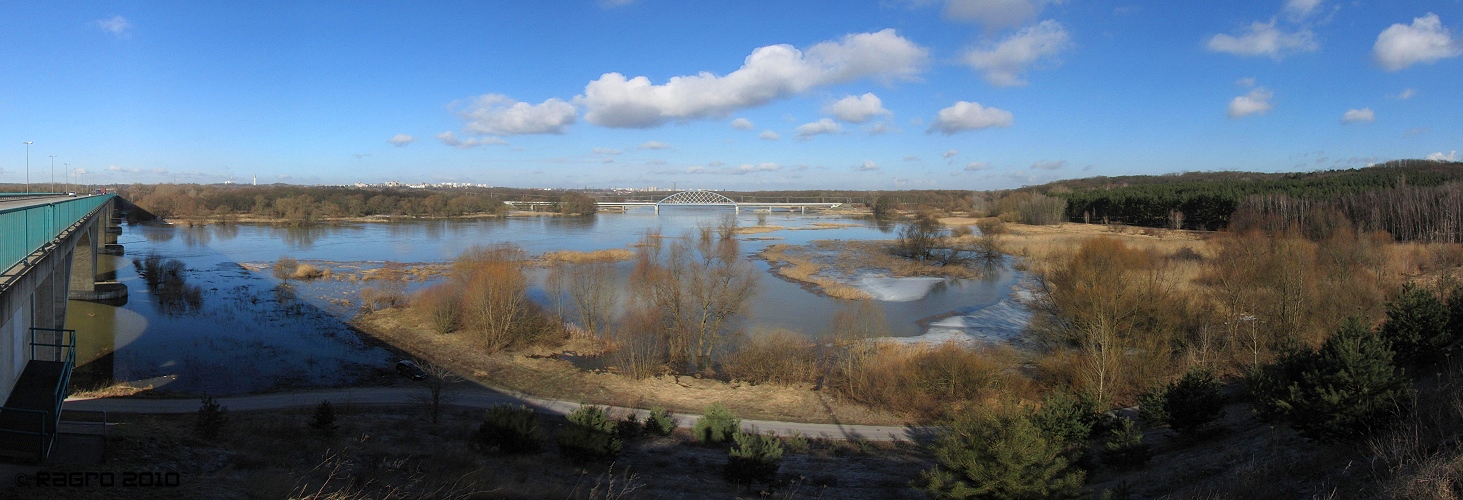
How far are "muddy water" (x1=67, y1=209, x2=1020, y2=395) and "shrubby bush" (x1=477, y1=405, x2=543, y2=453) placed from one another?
776 cm

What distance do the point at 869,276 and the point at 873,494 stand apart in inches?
962

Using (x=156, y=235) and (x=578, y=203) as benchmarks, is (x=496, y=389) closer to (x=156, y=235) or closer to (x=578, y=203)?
(x=156, y=235)

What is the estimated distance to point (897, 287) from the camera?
29.8 metres

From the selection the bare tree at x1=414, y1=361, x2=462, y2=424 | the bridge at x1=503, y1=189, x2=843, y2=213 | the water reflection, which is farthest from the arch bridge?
the bare tree at x1=414, y1=361, x2=462, y2=424

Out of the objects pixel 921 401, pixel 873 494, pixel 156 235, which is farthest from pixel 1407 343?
pixel 156 235

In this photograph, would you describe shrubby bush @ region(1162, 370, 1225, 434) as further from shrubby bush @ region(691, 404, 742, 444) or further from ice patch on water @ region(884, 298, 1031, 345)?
ice patch on water @ region(884, 298, 1031, 345)

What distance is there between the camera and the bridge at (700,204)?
108 m

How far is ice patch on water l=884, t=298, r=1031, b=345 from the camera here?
64.2 ft

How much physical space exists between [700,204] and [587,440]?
12773 centimetres

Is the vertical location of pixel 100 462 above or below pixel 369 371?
above

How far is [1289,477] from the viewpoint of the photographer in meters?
6.80

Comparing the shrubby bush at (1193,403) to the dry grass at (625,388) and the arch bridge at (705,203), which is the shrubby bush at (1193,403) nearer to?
the dry grass at (625,388)

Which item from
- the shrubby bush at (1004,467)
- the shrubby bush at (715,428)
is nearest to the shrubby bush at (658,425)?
the shrubby bush at (715,428)

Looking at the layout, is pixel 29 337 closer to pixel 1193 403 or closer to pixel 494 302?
pixel 494 302
